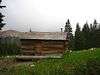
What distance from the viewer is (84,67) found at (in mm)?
14836

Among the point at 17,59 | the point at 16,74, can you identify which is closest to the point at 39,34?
the point at 17,59

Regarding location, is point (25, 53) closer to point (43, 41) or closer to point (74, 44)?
point (43, 41)

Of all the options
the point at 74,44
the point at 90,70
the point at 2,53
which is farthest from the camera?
the point at 74,44

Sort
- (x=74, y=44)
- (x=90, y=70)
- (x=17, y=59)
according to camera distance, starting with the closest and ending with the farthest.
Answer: (x=90, y=70)
(x=17, y=59)
(x=74, y=44)

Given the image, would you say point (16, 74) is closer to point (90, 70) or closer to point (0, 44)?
point (90, 70)

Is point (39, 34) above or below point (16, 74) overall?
above

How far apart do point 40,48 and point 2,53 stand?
5.22 meters

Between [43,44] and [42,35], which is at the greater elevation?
[42,35]

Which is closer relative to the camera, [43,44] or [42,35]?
[43,44]

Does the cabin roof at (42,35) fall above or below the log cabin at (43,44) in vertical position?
above

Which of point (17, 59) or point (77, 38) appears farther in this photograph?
point (77, 38)

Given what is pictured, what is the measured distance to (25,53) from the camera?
4184cm

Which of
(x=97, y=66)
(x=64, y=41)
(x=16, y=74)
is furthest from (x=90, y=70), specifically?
(x=64, y=41)

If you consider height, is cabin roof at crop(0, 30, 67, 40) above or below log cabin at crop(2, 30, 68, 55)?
above
